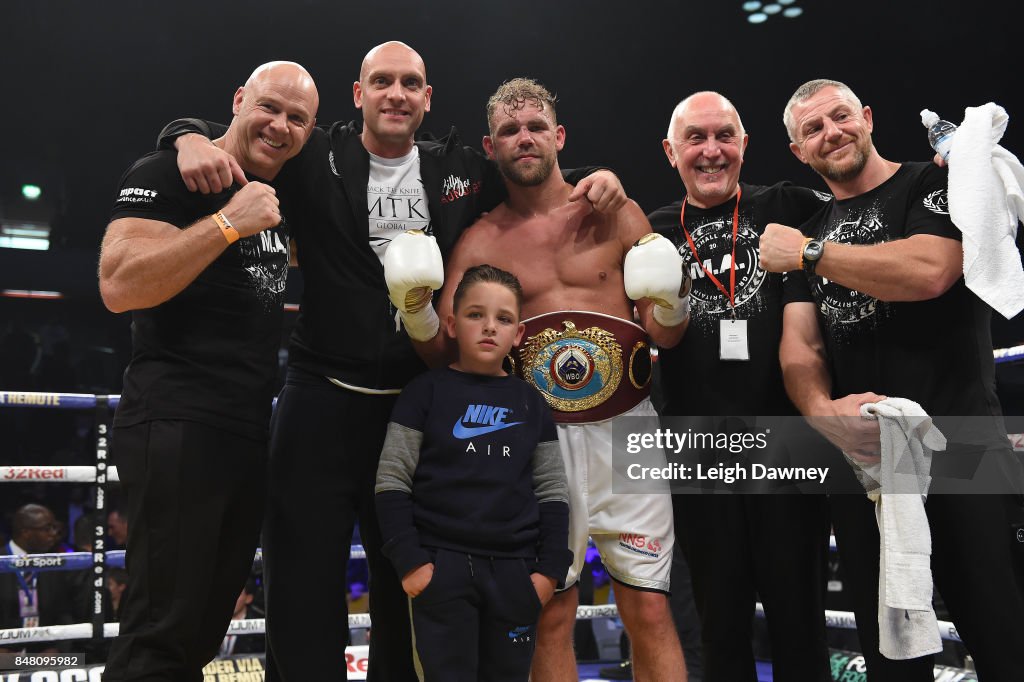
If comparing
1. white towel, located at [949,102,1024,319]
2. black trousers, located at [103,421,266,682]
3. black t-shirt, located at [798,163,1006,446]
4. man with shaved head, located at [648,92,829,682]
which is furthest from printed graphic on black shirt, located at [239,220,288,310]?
white towel, located at [949,102,1024,319]

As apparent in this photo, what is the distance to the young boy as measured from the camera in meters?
1.78

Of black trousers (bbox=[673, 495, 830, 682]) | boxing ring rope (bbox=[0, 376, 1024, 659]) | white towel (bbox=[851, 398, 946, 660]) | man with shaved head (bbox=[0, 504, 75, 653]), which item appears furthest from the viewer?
man with shaved head (bbox=[0, 504, 75, 653])

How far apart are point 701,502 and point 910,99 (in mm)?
6391

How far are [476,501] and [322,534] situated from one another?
0.41 meters

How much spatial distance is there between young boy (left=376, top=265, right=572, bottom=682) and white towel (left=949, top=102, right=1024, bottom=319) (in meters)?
1.04

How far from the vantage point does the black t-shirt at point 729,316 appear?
2252 millimetres

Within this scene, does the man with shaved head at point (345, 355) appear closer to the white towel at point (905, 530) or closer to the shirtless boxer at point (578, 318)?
the shirtless boxer at point (578, 318)

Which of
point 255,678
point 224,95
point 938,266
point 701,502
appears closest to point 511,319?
point 701,502

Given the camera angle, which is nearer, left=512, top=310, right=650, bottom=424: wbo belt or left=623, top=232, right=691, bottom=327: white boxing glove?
left=623, top=232, right=691, bottom=327: white boxing glove

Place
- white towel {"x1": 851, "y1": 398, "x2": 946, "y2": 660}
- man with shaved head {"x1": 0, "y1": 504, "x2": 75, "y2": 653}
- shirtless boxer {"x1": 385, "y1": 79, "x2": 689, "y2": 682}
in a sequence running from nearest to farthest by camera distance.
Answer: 1. white towel {"x1": 851, "y1": 398, "x2": 946, "y2": 660}
2. shirtless boxer {"x1": 385, "y1": 79, "x2": 689, "y2": 682}
3. man with shaved head {"x1": 0, "y1": 504, "x2": 75, "y2": 653}

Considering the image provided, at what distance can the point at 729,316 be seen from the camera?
90.0 inches

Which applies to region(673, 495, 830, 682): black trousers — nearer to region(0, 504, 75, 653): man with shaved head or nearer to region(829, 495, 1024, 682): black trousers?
region(829, 495, 1024, 682): black trousers

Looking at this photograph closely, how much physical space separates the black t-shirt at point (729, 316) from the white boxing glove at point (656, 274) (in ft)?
0.74

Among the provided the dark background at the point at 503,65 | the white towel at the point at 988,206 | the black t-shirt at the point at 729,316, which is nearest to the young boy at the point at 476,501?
the black t-shirt at the point at 729,316
